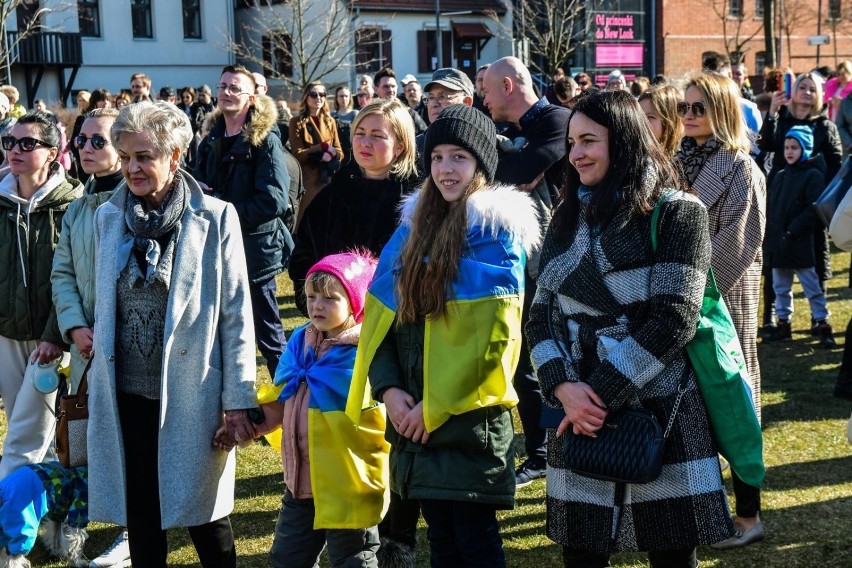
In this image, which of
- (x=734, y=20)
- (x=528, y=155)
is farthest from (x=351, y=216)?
(x=734, y=20)

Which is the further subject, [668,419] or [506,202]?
[506,202]

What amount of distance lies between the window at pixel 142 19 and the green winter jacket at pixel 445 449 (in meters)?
39.8

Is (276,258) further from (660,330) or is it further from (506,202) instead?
(660,330)

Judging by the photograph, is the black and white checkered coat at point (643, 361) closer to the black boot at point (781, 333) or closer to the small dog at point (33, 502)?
the small dog at point (33, 502)

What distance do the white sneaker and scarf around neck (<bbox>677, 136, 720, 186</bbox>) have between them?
3001 mm

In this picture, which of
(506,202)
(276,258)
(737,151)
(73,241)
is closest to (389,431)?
(506,202)

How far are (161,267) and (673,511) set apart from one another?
195 cm

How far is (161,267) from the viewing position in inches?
149

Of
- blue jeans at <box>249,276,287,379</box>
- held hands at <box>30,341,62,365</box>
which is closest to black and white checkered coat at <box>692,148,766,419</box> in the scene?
held hands at <box>30,341,62,365</box>

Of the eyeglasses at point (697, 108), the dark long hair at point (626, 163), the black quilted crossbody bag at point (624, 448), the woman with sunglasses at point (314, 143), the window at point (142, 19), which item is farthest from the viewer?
the window at point (142, 19)

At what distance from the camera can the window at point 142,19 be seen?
40.7 m

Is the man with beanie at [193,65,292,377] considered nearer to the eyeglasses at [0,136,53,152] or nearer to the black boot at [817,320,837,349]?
the eyeglasses at [0,136,53,152]

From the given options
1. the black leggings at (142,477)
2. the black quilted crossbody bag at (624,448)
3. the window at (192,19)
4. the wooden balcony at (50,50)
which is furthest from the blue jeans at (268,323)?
the window at (192,19)

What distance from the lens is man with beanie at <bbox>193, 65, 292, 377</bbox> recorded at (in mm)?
6680
